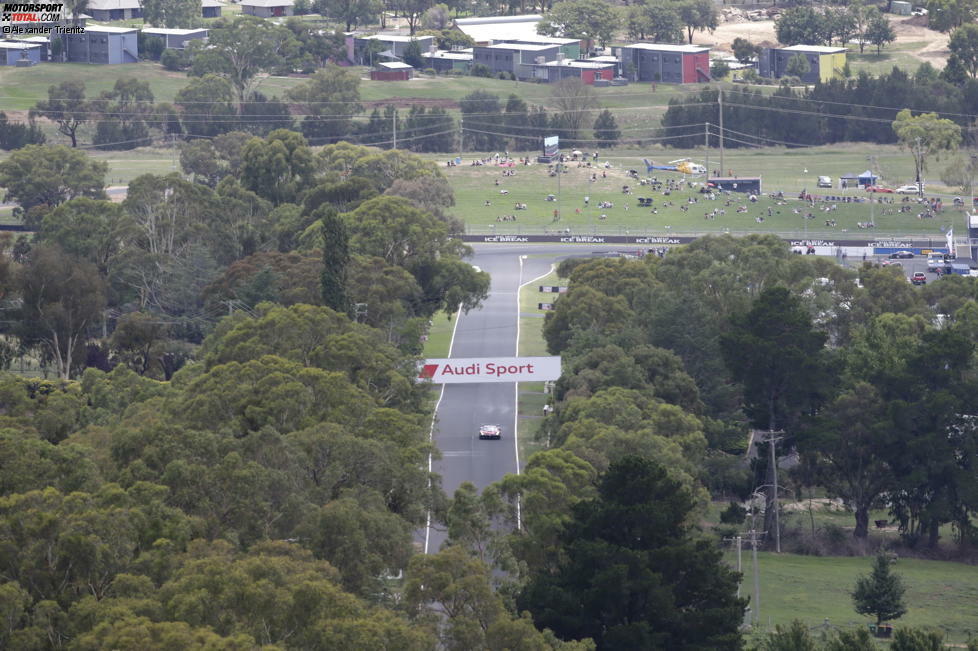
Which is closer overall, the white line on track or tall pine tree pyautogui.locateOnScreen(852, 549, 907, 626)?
the white line on track

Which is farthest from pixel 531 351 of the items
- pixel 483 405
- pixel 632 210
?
pixel 632 210

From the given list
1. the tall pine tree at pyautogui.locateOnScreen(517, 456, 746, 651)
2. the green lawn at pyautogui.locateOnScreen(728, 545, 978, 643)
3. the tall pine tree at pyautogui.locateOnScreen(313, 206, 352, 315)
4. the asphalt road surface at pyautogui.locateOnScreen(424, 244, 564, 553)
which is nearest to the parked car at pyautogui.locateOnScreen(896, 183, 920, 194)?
the asphalt road surface at pyautogui.locateOnScreen(424, 244, 564, 553)

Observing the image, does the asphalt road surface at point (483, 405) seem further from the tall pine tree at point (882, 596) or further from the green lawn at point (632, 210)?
the green lawn at point (632, 210)

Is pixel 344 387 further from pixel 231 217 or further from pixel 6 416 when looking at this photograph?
pixel 231 217

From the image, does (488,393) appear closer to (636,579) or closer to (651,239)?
(636,579)

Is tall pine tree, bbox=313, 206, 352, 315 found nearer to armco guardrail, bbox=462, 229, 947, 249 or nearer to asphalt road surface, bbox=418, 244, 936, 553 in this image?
asphalt road surface, bbox=418, 244, 936, 553

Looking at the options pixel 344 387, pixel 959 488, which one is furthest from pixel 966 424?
pixel 344 387

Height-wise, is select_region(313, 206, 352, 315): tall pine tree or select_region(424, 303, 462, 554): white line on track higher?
select_region(313, 206, 352, 315): tall pine tree

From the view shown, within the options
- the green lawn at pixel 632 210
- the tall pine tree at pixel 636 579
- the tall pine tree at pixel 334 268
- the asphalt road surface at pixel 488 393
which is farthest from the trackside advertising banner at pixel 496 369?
the green lawn at pixel 632 210
